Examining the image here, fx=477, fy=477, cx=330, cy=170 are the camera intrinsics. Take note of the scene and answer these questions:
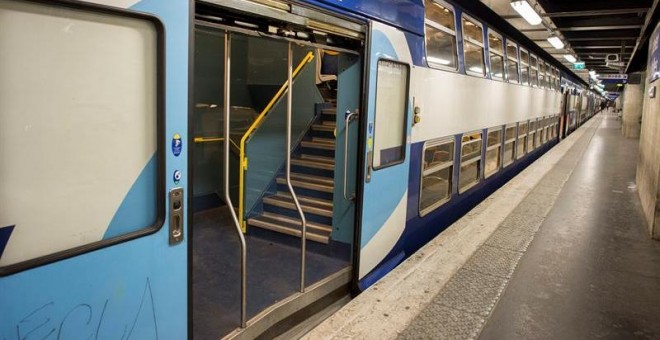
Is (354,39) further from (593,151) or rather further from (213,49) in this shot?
(593,151)

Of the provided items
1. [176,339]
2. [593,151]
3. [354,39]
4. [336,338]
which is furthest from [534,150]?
[176,339]

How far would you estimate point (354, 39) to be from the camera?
324 cm

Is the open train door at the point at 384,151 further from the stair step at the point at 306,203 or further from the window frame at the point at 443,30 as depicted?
the stair step at the point at 306,203

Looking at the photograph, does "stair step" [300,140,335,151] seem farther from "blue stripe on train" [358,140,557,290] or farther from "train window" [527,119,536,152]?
"train window" [527,119,536,152]

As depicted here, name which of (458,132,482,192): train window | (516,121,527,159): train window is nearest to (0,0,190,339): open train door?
(458,132,482,192): train window

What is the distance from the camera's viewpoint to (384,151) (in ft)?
12.1

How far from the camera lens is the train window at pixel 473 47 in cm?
497

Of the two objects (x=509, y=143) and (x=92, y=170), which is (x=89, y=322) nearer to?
(x=92, y=170)

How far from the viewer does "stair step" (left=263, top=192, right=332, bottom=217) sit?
4480 millimetres

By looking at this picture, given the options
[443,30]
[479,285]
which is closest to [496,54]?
[443,30]

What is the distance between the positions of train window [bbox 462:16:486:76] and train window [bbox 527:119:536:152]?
4.39 m

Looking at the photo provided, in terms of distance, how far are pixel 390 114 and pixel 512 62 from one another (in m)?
4.28

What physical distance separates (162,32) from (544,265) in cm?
331

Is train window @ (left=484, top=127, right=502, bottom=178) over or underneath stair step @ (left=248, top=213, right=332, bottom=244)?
over
